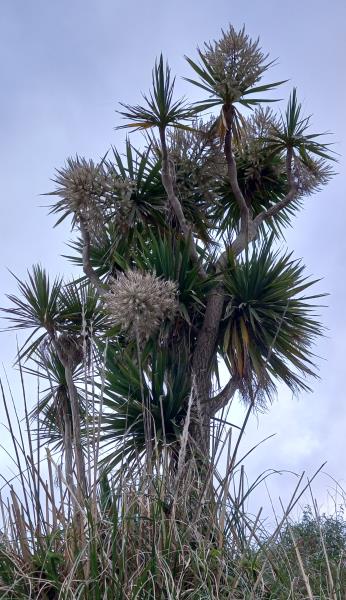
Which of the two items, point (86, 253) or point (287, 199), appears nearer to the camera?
point (86, 253)

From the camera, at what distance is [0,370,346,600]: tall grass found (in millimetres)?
3049

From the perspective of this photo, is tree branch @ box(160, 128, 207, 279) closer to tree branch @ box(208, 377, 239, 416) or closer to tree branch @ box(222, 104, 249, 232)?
tree branch @ box(222, 104, 249, 232)

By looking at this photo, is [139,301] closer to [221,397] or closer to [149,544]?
[221,397]

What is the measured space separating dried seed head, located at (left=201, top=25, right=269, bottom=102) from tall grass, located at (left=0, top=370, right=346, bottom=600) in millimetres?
6408

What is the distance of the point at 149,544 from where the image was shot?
10.8ft

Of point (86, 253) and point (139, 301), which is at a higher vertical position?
point (86, 253)

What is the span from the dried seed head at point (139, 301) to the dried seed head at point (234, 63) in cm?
233

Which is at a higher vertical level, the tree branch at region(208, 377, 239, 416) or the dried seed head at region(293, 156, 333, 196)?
the dried seed head at region(293, 156, 333, 196)

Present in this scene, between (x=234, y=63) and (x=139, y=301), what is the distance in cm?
305

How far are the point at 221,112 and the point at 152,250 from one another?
161cm

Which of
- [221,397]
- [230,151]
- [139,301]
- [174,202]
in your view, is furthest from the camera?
[230,151]

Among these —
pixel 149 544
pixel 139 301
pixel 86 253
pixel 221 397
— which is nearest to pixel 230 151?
pixel 86 253

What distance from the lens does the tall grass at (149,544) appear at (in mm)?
3049

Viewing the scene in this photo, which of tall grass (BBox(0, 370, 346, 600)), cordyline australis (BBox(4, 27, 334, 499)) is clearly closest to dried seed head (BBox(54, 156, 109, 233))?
cordyline australis (BBox(4, 27, 334, 499))
